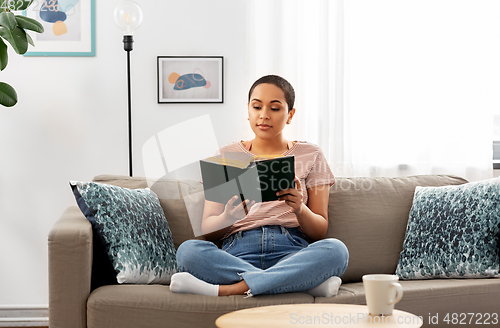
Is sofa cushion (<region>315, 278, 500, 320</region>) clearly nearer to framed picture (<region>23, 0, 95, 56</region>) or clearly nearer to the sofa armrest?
the sofa armrest

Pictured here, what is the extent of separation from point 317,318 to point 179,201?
3.49 ft

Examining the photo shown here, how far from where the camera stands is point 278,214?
1.78m

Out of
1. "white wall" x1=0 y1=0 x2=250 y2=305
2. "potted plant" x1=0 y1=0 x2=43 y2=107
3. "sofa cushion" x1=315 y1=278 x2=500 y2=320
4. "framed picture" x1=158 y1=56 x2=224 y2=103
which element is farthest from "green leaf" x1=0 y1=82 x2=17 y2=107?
"sofa cushion" x1=315 y1=278 x2=500 y2=320

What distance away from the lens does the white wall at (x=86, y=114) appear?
95.6 inches

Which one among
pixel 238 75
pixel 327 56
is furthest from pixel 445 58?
pixel 238 75

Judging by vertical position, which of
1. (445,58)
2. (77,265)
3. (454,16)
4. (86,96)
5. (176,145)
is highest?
(454,16)

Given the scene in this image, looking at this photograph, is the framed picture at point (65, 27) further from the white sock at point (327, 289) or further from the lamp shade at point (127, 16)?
the white sock at point (327, 289)

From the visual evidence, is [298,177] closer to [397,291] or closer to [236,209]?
[236,209]

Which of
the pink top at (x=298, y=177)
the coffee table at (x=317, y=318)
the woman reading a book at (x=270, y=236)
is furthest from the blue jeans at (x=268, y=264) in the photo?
the coffee table at (x=317, y=318)

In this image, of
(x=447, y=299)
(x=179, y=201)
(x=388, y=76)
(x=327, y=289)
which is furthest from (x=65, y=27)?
(x=447, y=299)

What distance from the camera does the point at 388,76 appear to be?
2.47m

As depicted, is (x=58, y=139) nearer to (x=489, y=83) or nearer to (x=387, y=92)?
(x=387, y=92)

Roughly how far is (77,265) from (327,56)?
1628 millimetres

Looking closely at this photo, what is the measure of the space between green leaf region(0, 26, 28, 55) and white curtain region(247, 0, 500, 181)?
1.07m
